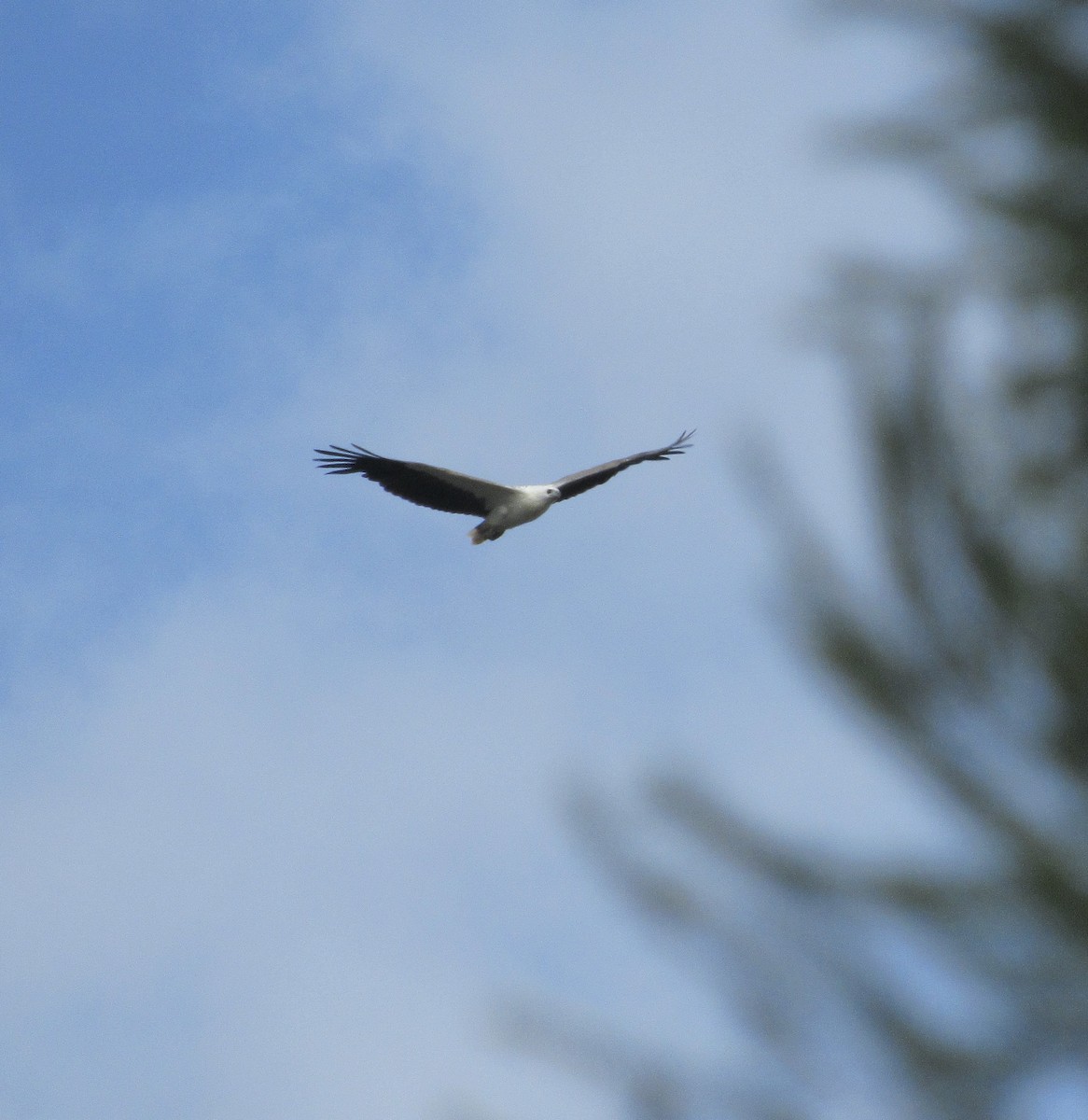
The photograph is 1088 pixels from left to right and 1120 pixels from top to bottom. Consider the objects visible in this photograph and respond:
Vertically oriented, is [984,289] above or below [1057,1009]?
above

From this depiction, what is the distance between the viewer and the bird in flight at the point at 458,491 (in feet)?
48.6

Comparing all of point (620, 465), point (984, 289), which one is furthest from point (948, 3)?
point (620, 465)

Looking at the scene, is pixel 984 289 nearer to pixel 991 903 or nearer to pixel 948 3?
pixel 948 3

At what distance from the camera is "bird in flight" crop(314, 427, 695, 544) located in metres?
14.8

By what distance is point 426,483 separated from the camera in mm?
15086

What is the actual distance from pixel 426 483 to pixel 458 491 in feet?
1.02

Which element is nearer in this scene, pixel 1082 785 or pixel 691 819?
pixel 1082 785

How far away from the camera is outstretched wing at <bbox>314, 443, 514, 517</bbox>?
1478cm

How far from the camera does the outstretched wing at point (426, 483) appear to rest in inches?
582

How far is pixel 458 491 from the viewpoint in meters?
15.2

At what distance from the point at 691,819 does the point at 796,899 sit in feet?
0.67

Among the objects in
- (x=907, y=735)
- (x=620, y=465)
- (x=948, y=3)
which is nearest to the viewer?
(x=907, y=735)

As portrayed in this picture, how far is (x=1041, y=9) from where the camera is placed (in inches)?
103

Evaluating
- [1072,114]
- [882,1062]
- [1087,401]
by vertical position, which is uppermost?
[1072,114]
